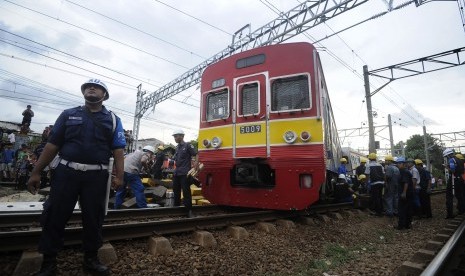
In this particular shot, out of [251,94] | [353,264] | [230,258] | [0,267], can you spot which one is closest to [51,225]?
[0,267]

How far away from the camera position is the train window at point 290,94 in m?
5.45

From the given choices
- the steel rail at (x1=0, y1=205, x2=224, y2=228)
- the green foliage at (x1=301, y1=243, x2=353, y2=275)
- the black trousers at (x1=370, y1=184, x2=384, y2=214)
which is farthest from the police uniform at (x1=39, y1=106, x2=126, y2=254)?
the black trousers at (x1=370, y1=184, x2=384, y2=214)

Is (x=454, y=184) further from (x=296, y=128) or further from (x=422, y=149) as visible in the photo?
(x=422, y=149)

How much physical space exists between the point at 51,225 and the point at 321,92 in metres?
4.77

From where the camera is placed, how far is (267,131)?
18.2 ft

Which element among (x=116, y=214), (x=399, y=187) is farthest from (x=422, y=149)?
(x=116, y=214)

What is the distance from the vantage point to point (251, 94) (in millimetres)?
6035

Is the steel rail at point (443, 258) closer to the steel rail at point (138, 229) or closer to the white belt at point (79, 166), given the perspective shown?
the steel rail at point (138, 229)

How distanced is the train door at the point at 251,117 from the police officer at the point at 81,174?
309 cm

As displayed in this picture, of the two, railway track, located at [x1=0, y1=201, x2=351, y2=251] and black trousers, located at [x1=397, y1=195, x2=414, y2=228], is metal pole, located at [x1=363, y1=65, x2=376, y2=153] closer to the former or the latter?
black trousers, located at [x1=397, y1=195, x2=414, y2=228]

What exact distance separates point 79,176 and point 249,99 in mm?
3964

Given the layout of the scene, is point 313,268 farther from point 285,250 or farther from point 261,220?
point 261,220

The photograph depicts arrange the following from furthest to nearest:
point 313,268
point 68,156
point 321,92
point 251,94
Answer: point 251,94
point 321,92
point 313,268
point 68,156

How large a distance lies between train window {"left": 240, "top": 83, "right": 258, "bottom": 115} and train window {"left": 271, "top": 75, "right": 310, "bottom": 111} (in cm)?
40
